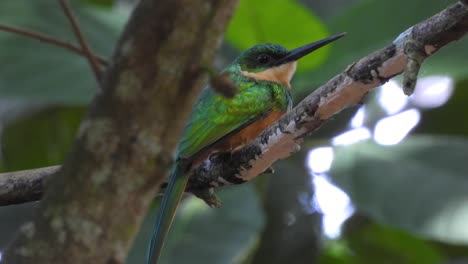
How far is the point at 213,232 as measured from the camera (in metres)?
3.36

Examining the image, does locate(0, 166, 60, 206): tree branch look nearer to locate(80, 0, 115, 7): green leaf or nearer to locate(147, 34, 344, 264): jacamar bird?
locate(147, 34, 344, 264): jacamar bird

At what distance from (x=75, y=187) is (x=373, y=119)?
3.22 metres

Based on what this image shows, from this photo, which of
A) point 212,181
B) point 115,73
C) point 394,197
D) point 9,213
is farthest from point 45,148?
point 115,73

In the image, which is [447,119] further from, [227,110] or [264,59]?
[227,110]

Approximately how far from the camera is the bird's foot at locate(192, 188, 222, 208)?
214 centimetres

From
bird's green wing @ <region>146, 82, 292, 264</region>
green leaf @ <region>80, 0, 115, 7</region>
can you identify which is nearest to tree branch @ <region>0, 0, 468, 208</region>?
bird's green wing @ <region>146, 82, 292, 264</region>

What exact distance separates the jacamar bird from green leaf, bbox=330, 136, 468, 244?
67 centimetres

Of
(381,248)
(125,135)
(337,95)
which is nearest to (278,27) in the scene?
(381,248)

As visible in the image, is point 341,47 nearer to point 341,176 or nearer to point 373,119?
point 373,119

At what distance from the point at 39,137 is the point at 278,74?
1.56 m

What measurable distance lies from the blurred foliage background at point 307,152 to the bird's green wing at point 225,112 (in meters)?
0.63

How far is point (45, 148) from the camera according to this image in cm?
416

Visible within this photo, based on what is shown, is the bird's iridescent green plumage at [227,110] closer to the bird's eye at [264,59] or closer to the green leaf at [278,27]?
the bird's eye at [264,59]

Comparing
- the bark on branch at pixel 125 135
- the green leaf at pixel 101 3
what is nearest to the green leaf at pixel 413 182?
the green leaf at pixel 101 3
